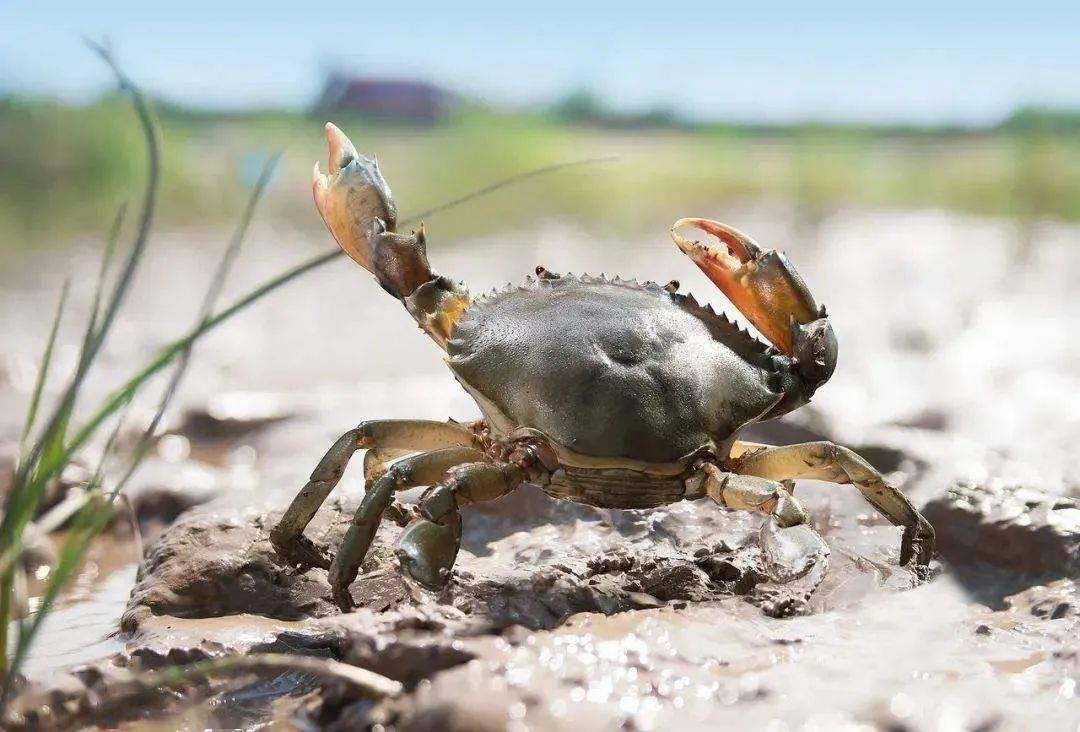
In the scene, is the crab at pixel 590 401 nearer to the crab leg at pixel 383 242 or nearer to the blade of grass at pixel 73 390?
the crab leg at pixel 383 242

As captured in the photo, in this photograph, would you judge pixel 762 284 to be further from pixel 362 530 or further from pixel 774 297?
pixel 362 530

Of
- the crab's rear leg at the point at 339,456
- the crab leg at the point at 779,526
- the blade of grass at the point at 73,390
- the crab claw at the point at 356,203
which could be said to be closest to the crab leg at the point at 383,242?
the crab claw at the point at 356,203

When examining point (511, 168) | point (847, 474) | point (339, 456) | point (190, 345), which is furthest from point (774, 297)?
point (511, 168)

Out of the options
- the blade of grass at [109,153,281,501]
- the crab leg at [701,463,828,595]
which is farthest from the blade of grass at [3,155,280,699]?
the crab leg at [701,463,828,595]

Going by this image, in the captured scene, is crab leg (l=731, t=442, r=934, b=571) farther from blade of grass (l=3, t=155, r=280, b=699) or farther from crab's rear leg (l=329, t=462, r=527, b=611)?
blade of grass (l=3, t=155, r=280, b=699)

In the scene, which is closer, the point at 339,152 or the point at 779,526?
the point at 779,526
